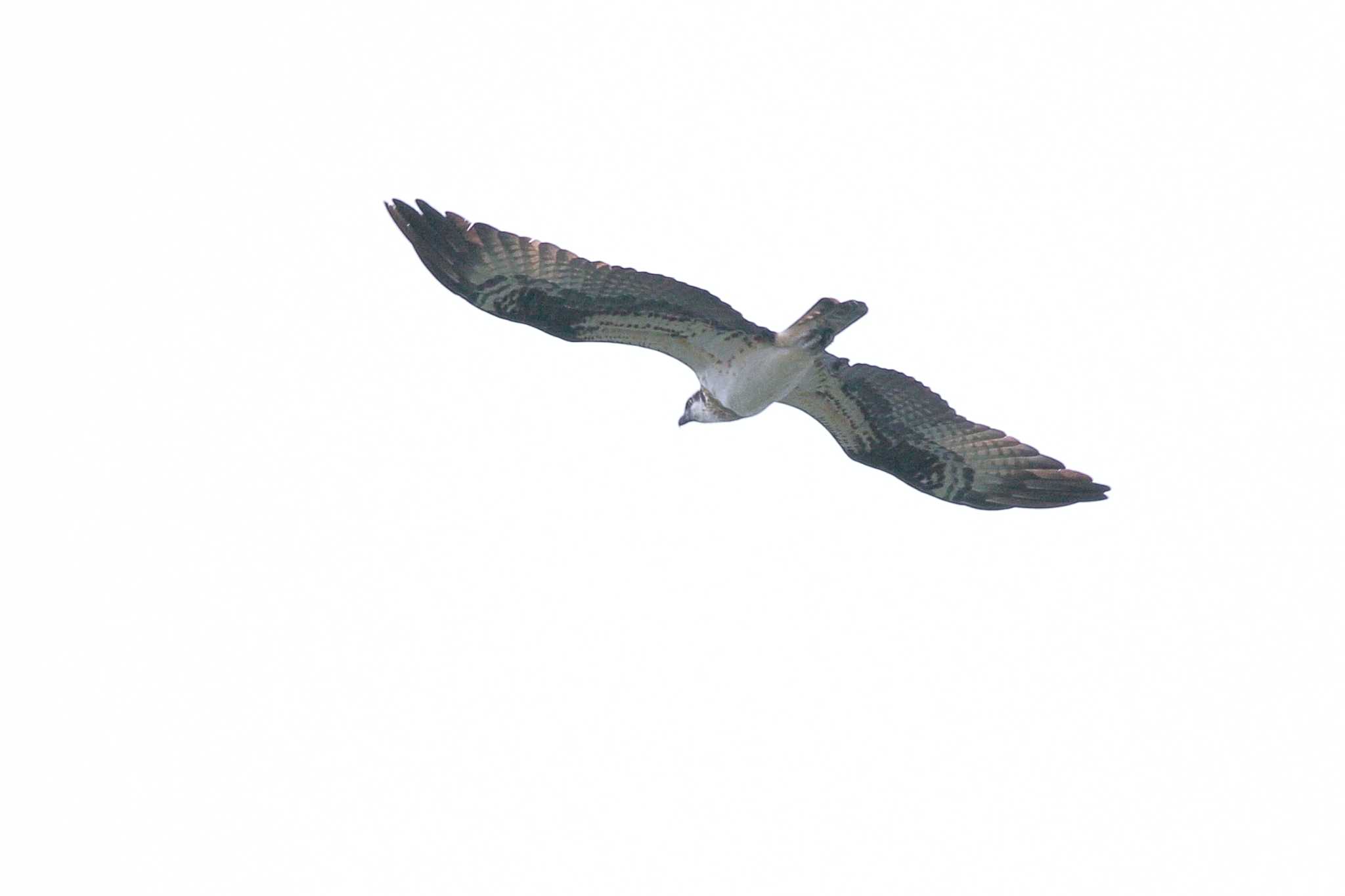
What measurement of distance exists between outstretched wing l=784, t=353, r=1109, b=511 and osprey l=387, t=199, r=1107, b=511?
0.01 m

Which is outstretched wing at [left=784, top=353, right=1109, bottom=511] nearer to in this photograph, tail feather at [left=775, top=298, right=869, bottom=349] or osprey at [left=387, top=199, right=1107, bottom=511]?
osprey at [left=387, top=199, right=1107, bottom=511]

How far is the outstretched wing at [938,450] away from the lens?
16.1m

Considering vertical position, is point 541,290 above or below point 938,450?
above

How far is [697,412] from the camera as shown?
1608 cm

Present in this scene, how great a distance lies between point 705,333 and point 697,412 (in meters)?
1.17

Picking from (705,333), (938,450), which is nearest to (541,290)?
(705,333)

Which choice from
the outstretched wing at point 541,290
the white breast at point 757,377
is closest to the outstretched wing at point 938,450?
the white breast at point 757,377

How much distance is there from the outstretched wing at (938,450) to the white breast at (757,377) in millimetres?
557

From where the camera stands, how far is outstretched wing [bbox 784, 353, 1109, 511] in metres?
16.1

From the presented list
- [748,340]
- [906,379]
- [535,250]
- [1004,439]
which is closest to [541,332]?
[535,250]

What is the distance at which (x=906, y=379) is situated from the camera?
52.4 feet

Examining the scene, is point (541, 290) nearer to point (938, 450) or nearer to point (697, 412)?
point (697, 412)

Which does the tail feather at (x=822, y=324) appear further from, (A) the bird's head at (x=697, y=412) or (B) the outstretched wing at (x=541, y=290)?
(A) the bird's head at (x=697, y=412)

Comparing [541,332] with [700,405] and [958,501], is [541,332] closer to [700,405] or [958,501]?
[700,405]
